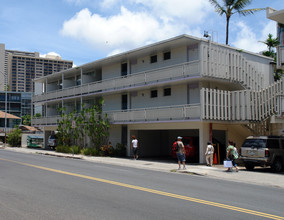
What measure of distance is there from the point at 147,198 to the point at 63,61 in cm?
13378

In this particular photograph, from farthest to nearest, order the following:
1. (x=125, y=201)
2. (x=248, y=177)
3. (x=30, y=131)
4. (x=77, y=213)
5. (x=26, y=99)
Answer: (x=26, y=99), (x=30, y=131), (x=248, y=177), (x=125, y=201), (x=77, y=213)

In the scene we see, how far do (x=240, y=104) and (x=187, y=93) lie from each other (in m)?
4.13

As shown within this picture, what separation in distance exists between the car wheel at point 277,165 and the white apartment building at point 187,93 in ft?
9.95

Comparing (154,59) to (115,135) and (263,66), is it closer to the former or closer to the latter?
(115,135)

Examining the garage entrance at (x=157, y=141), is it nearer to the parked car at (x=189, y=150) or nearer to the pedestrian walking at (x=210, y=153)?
the parked car at (x=189, y=150)

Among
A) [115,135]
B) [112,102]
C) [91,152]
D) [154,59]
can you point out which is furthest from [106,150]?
[154,59]

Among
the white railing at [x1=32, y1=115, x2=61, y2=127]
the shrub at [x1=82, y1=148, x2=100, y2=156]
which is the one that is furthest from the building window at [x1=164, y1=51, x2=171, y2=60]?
the white railing at [x1=32, y1=115, x2=61, y2=127]

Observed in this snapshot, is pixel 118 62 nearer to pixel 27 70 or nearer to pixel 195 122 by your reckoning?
pixel 195 122

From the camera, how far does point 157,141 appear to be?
98.2 feet

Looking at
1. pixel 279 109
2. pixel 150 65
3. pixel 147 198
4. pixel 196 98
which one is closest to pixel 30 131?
pixel 150 65

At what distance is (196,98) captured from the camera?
922 inches

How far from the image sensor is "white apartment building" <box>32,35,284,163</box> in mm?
21453

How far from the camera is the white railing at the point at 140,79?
74.2 ft

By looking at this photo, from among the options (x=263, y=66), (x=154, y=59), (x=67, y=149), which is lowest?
(x=67, y=149)
